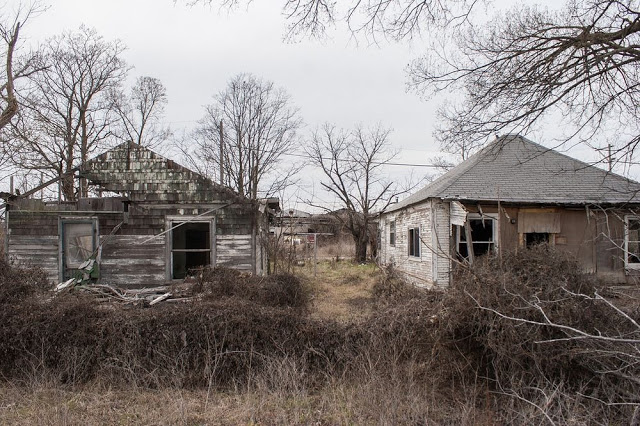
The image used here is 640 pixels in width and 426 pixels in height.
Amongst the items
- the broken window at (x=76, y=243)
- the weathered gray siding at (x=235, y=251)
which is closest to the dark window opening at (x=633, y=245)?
the weathered gray siding at (x=235, y=251)

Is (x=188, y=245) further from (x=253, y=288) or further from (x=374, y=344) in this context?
(x=374, y=344)

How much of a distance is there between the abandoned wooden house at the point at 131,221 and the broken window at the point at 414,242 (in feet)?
18.7

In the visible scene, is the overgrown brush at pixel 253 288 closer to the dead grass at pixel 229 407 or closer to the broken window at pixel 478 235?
the dead grass at pixel 229 407

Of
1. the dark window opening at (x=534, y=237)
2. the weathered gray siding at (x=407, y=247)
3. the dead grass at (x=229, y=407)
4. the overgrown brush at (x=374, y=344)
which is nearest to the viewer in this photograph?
the dead grass at (x=229, y=407)

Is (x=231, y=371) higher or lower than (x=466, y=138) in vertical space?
lower

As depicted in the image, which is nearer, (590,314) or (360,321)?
(590,314)

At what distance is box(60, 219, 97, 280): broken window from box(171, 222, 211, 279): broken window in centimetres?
259

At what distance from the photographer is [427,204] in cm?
1334

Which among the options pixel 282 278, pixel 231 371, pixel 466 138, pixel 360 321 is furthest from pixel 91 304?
pixel 466 138

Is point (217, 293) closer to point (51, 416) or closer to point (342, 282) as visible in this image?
point (51, 416)

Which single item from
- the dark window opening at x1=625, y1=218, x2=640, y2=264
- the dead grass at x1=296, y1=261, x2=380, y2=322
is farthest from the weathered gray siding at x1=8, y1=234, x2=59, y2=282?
the dark window opening at x1=625, y1=218, x2=640, y2=264

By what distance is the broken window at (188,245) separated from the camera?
48.3ft

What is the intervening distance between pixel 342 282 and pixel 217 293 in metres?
8.00

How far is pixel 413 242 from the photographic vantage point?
15.8 metres
